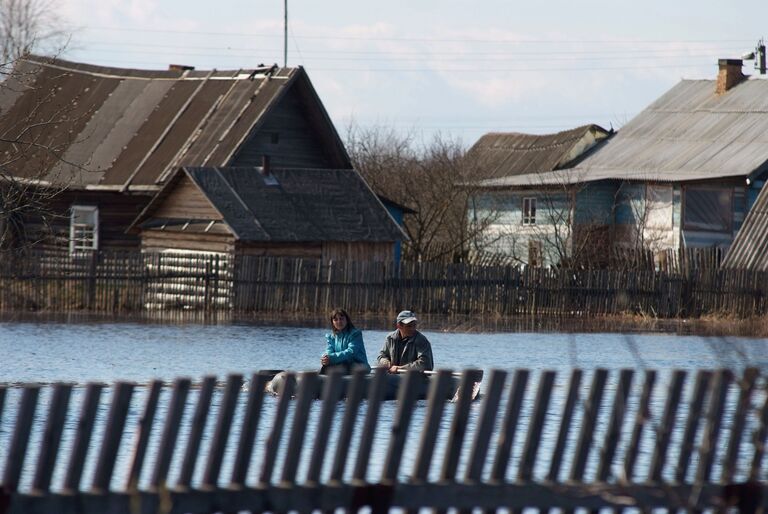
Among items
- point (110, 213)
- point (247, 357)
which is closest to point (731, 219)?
point (110, 213)


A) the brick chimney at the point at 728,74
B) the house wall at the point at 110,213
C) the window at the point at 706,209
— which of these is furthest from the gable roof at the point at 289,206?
the brick chimney at the point at 728,74

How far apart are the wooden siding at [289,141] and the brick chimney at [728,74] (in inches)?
769

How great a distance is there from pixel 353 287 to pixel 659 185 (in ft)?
57.4

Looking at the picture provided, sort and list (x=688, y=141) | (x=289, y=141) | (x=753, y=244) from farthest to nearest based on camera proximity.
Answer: (x=688, y=141) → (x=289, y=141) → (x=753, y=244)

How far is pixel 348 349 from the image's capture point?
18.6 m

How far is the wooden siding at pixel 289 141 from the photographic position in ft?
143

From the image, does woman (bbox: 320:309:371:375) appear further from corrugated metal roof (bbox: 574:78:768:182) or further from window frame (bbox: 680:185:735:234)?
window frame (bbox: 680:185:735:234)

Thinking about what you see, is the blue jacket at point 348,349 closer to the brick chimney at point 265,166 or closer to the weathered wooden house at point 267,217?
the weathered wooden house at point 267,217

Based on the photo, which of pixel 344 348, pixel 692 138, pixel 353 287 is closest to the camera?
pixel 344 348

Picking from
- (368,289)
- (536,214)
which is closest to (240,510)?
(368,289)

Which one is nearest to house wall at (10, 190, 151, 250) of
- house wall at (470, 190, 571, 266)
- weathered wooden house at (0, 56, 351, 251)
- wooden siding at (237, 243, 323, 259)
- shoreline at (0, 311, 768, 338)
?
weathered wooden house at (0, 56, 351, 251)

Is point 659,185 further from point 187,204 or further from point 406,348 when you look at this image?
point 406,348

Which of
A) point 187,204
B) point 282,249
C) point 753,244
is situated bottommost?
point 282,249

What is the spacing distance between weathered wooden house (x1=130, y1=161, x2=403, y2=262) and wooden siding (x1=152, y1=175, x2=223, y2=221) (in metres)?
0.03
